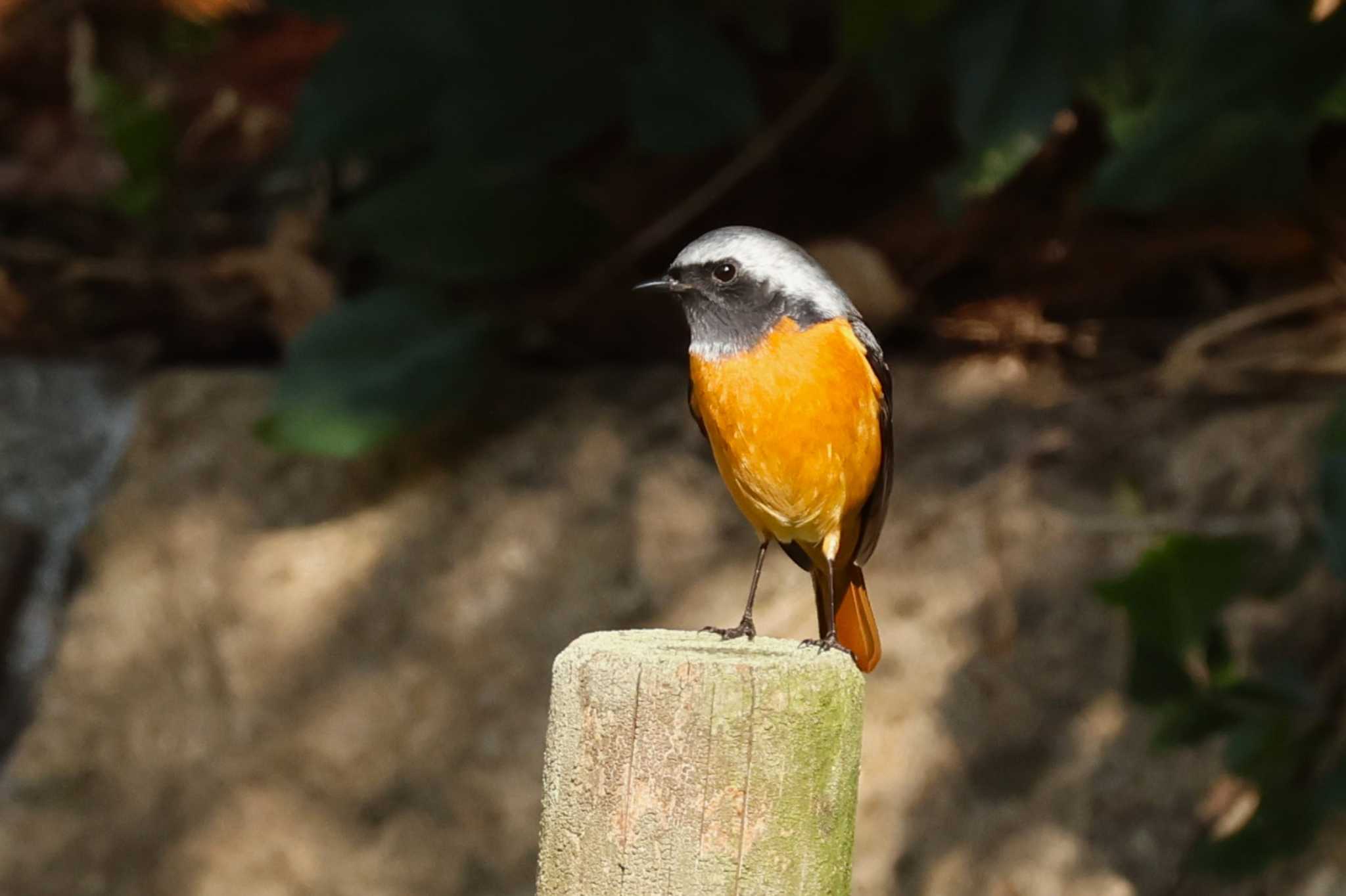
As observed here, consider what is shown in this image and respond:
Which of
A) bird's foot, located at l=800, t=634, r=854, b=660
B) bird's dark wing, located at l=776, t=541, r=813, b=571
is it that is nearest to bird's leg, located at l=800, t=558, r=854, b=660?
bird's foot, located at l=800, t=634, r=854, b=660

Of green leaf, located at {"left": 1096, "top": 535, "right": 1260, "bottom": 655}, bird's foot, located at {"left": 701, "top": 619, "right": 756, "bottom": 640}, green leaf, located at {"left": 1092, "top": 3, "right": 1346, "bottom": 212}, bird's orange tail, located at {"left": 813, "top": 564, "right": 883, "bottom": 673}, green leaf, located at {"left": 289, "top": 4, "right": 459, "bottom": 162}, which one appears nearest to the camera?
bird's foot, located at {"left": 701, "top": 619, "right": 756, "bottom": 640}

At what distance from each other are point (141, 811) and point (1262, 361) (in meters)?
3.76

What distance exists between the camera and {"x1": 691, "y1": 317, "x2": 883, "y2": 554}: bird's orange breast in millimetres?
2848

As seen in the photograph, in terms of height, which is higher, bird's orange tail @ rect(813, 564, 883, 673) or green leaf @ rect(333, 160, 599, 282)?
green leaf @ rect(333, 160, 599, 282)

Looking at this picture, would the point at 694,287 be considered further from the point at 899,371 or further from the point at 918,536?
the point at 899,371

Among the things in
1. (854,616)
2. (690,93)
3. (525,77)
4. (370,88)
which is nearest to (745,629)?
(854,616)

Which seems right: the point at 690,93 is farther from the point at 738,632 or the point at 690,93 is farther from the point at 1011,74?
the point at 738,632

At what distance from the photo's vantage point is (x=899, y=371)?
5.60 metres

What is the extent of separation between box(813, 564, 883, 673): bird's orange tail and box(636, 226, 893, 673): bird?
0.30m

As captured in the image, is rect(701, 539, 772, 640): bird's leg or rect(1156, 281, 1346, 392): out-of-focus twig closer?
rect(701, 539, 772, 640): bird's leg

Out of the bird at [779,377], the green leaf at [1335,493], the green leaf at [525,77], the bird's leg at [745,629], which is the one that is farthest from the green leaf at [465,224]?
the green leaf at [1335,493]

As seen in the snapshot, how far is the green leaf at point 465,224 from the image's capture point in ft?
16.9

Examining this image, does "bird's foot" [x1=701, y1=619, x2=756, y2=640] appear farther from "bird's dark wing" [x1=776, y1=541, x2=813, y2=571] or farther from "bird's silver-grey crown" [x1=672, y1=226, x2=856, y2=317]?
"bird's silver-grey crown" [x1=672, y1=226, x2=856, y2=317]

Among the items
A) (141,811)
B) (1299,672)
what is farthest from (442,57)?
(1299,672)
